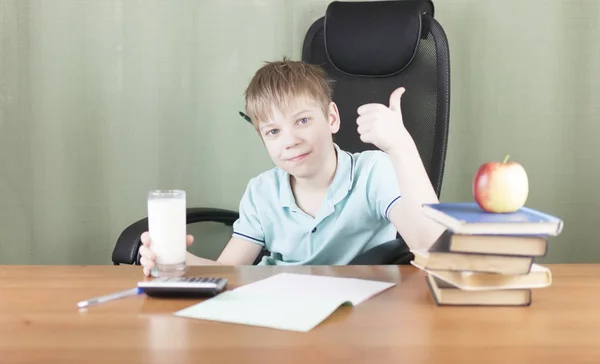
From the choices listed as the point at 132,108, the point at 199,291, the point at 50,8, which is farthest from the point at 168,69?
the point at 199,291

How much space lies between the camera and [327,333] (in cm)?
79

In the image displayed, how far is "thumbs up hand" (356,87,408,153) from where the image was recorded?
3.97ft

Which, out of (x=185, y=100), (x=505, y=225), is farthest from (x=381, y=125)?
(x=185, y=100)

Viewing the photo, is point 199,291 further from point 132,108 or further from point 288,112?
point 132,108

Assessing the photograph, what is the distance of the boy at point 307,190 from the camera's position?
1.45 m

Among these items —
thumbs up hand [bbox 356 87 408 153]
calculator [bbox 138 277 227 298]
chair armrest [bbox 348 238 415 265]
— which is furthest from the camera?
chair armrest [bbox 348 238 415 265]

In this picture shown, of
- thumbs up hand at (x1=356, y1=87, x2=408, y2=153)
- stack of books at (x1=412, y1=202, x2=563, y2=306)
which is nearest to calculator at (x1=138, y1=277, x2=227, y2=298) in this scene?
stack of books at (x1=412, y1=202, x2=563, y2=306)

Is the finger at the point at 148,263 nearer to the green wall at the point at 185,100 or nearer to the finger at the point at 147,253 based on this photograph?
the finger at the point at 147,253

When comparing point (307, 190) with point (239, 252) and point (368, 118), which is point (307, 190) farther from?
point (368, 118)

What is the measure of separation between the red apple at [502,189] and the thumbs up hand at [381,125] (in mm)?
289

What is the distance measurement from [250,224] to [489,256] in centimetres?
Result: 83

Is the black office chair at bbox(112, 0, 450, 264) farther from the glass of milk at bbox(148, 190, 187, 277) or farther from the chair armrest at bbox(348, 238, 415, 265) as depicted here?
the glass of milk at bbox(148, 190, 187, 277)

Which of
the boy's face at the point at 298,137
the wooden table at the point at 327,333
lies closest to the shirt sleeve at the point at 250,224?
the boy's face at the point at 298,137

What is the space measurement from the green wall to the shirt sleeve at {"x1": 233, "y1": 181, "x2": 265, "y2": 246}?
0.64 metres
